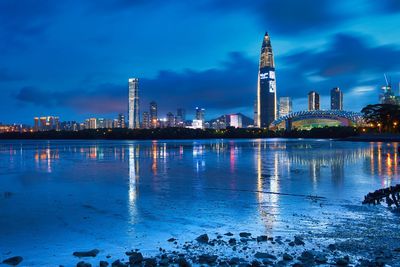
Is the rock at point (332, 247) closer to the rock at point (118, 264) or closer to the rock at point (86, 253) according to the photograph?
the rock at point (118, 264)

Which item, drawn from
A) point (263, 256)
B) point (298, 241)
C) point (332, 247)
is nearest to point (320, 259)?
point (332, 247)

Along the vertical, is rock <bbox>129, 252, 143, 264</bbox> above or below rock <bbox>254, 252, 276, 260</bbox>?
above

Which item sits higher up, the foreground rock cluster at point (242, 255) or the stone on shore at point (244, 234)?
the stone on shore at point (244, 234)

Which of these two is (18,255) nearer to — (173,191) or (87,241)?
(87,241)

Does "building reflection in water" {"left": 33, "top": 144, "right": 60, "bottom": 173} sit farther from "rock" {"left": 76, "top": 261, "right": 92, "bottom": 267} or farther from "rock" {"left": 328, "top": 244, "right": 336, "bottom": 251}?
"rock" {"left": 328, "top": 244, "right": 336, "bottom": 251}

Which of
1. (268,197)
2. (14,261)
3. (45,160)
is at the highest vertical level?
(45,160)

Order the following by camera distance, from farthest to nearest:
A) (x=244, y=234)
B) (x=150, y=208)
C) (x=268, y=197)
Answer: (x=268, y=197)
(x=150, y=208)
(x=244, y=234)

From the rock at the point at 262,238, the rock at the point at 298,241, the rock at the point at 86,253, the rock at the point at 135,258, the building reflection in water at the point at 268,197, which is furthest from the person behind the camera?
the building reflection in water at the point at 268,197

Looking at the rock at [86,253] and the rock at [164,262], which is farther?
the rock at [86,253]

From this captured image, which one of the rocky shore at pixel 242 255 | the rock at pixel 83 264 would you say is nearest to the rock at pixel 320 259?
the rocky shore at pixel 242 255

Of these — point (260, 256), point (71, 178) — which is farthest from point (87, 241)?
point (71, 178)

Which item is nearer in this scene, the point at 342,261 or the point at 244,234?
the point at 342,261

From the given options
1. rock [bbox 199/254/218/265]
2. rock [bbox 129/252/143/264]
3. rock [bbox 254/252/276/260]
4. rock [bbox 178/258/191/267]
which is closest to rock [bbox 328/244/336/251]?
rock [bbox 254/252/276/260]

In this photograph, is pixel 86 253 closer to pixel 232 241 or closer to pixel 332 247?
pixel 232 241
